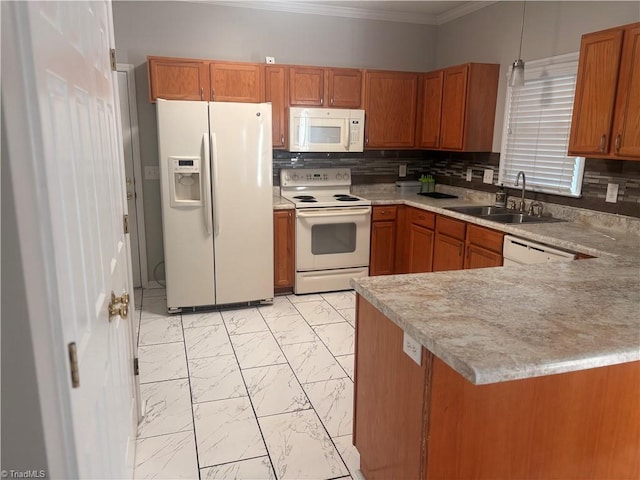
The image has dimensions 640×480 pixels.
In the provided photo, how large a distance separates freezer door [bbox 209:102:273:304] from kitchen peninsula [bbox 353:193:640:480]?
2205 millimetres

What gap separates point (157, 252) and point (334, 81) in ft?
7.83

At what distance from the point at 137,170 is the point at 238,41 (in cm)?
153

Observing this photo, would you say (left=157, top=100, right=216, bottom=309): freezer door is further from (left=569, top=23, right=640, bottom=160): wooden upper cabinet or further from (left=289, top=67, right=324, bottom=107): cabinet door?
(left=569, top=23, right=640, bottom=160): wooden upper cabinet

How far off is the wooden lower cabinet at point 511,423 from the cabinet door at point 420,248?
2597 mm

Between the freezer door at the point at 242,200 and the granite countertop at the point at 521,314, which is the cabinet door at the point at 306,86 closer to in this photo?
the freezer door at the point at 242,200

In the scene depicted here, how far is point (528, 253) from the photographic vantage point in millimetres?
2980

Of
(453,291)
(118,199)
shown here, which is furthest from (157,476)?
(453,291)

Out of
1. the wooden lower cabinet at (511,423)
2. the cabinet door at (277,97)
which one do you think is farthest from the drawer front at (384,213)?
the wooden lower cabinet at (511,423)

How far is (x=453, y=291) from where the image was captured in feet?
5.62

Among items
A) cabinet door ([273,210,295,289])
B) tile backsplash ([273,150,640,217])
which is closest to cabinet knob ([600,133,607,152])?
tile backsplash ([273,150,640,217])

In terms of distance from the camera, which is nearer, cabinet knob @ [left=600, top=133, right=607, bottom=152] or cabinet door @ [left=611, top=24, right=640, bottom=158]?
cabinet door @ [left=611, top=24, right=640, bottom=158]

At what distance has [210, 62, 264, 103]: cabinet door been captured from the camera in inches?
157

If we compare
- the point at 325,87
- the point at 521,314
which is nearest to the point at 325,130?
the point at 325,87

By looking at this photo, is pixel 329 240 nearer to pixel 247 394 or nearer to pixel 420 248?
pixel 420 248
